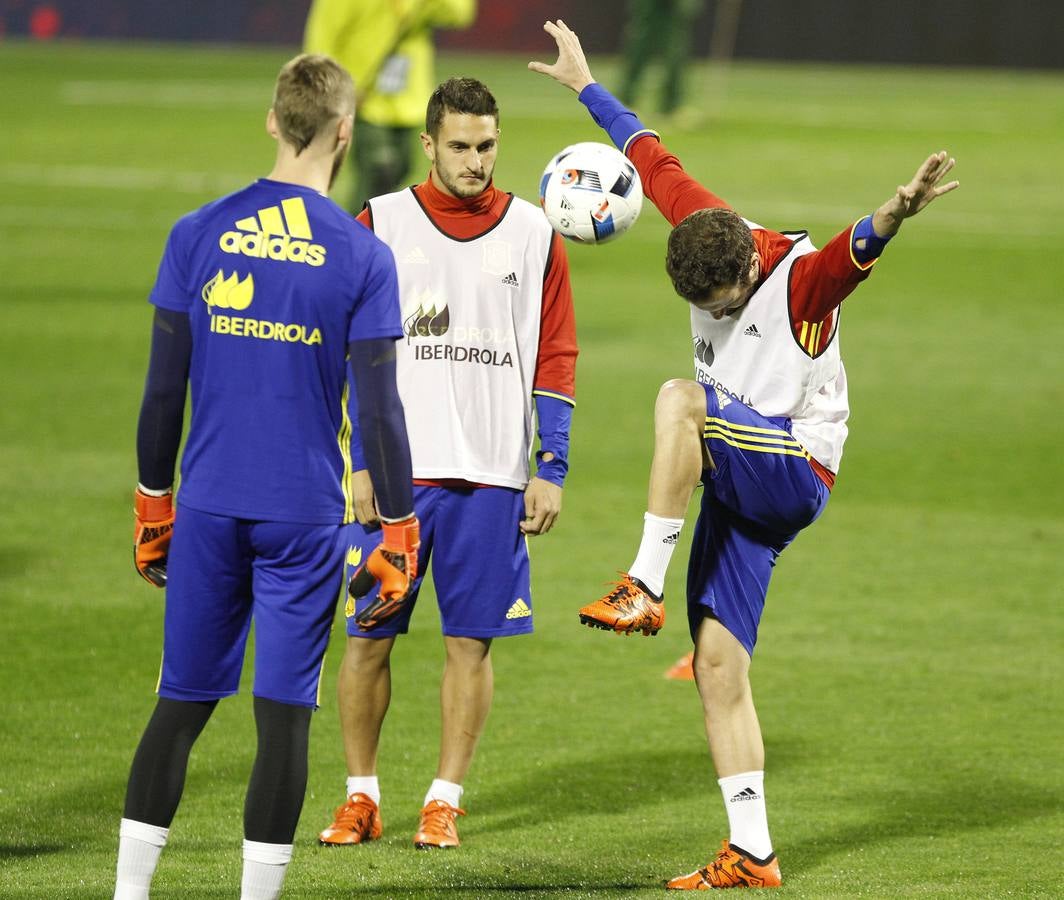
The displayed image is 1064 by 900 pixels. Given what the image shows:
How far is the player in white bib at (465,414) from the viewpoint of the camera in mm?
5688

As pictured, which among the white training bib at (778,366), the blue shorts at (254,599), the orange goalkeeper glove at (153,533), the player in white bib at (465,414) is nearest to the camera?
the blue shorts at (254,599)

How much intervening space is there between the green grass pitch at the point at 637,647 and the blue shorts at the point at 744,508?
807mm

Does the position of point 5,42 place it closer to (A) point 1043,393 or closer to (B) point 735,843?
(A) point 1043,393

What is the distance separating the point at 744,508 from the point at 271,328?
167 cm

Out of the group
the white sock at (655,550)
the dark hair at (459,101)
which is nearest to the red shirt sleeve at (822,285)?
the white sock at (655,550)

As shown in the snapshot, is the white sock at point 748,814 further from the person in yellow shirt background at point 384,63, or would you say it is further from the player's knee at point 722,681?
the person in yellow shirt background at point 384,63

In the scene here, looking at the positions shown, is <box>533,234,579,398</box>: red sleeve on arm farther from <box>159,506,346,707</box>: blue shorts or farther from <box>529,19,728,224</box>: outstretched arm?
<box>159,506,346,707</box>: blue shorts

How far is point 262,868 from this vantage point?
4.52 m

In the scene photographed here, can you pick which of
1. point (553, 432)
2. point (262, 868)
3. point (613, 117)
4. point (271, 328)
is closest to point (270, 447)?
point (271, 328)

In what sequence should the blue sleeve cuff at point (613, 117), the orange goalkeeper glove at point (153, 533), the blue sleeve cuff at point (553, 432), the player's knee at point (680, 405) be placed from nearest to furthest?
1. the orange goalkeeper glove at point (153, 533)
2. the player's knee at point (680, 405)
3. the blue sleeve cuff at point (553, 432)
4. the blue sleeve cuff at point (613, 117)

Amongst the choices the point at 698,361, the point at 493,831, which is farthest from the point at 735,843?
the point at 698,361

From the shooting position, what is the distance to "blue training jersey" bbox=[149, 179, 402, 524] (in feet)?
14.3

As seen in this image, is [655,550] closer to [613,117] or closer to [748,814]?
[748,814]

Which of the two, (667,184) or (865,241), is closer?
(865,241)
